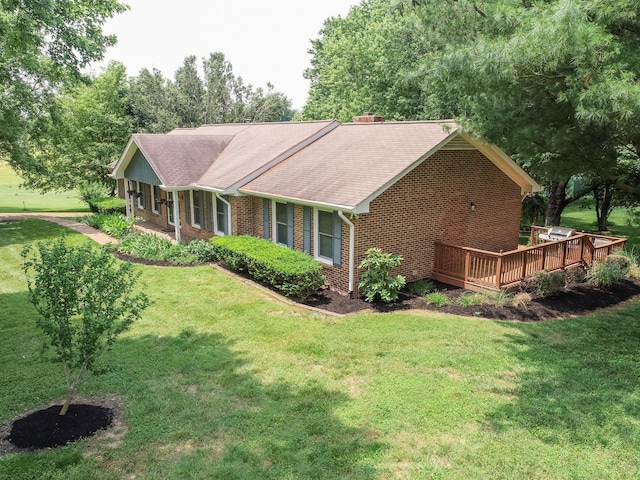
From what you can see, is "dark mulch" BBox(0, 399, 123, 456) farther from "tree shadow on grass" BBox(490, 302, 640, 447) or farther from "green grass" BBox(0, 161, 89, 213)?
"green grass" BBox(0, 161, 89, 213)

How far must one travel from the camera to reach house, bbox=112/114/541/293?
1260 cm

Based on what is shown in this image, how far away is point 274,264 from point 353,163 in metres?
3.88

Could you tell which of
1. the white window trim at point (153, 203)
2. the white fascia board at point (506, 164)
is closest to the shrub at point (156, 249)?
the white window trim at point (153, 203)

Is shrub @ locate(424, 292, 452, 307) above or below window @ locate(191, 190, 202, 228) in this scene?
below

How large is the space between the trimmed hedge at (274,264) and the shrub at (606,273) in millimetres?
7721

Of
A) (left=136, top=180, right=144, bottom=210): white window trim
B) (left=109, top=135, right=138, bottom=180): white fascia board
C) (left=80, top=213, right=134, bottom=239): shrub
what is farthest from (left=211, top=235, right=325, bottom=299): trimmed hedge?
(left=136, top=180, right=144, bottom=210): white window trim

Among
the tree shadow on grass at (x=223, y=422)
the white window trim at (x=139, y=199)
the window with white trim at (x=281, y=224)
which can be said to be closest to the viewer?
the tree shadow on grass at (x=223, y=422)

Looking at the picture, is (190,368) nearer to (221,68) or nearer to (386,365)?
(386,365)

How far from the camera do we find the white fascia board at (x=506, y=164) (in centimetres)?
1395

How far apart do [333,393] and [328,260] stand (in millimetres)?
6001

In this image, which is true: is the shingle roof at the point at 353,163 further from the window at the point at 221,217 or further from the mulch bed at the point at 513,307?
the mulch bed at the point at 513,307

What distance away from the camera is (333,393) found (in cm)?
763

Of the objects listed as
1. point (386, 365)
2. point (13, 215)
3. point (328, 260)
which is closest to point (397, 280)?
point (328, 260)

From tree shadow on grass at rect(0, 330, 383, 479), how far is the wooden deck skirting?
661 centimetres
